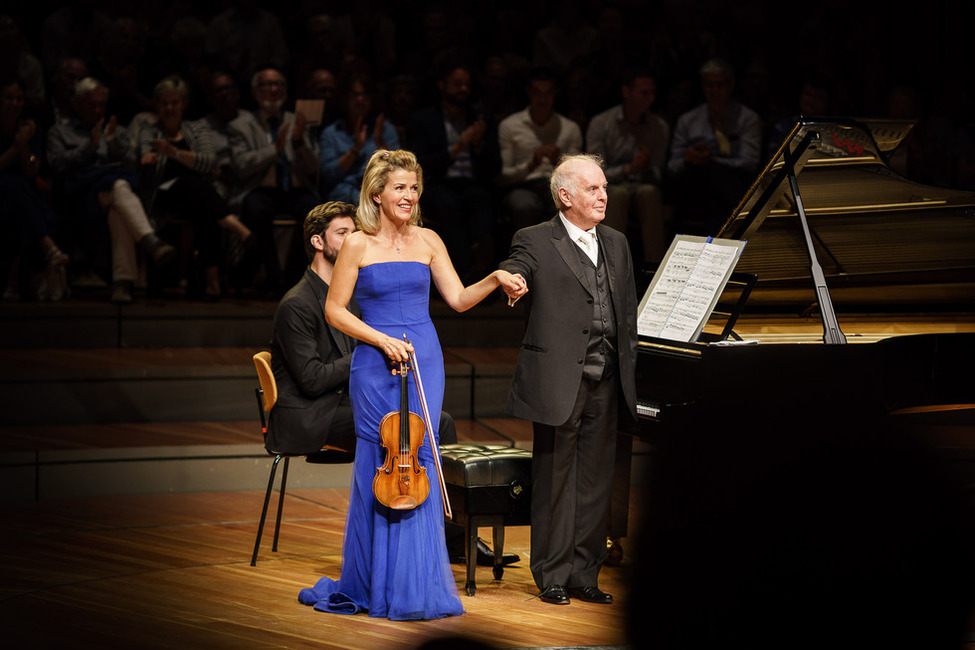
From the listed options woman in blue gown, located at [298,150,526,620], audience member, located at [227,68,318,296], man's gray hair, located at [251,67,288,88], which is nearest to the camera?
woman in blue gown, located at [298,150,526,620]

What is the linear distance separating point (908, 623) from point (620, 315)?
289 centimetres

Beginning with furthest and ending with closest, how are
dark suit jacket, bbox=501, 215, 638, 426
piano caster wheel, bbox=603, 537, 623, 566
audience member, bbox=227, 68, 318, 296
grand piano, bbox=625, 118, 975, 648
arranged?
audience member, bbox=227, 68, 318, 296 → piano caster wheel, bbox=603, 537, 623, 566 → dark suit jacket, bbox=501, 215, 638, 426 → grand piano, bbox=625, 118, 975, 648

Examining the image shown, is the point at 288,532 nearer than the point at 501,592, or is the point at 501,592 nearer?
the point at 501,592

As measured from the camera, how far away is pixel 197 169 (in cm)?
672

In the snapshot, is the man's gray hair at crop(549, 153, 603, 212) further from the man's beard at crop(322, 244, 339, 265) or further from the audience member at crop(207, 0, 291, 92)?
the audience member at crop(207, 0, 291, 92)

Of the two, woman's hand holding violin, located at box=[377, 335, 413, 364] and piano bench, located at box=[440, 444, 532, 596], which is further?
piano bench, located at box=[440, 444, 532, 596]

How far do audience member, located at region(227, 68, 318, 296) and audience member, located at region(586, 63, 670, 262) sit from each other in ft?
5.64

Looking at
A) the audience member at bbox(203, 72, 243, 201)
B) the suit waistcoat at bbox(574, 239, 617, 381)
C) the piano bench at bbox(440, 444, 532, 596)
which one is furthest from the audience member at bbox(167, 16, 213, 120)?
the suit waistcoat at bbox(574, 239, 617, 381)

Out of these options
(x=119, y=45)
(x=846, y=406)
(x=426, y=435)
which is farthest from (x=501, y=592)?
(x=119, y=45)

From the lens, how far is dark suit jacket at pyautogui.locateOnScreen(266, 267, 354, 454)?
426 centimetres

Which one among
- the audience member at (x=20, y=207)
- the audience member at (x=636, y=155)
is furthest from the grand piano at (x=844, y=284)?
the audience member at (x=20, y=207)

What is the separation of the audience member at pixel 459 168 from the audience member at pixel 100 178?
5.01 ft

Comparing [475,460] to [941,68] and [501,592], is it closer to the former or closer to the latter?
[501,592]

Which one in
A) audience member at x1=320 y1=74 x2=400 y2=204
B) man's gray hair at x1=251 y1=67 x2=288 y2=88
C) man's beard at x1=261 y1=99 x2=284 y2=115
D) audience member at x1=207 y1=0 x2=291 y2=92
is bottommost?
audience member at x1=320 y1=74 x2=400 y2=204
